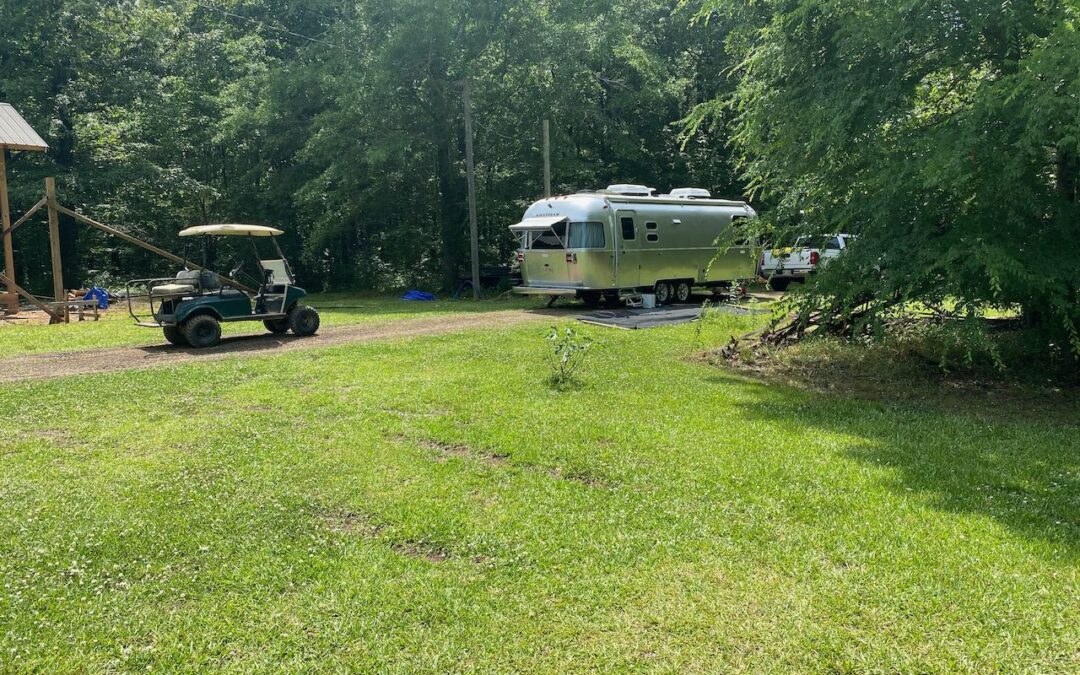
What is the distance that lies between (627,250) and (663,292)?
2.00 meters

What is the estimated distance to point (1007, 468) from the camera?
5566mm

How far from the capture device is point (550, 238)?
18.4m

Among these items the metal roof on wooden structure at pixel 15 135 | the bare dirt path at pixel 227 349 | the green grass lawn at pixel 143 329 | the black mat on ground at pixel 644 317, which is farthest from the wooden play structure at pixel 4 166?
the black mat on ground at pixel 644 317

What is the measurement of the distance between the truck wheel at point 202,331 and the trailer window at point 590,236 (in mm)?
8398

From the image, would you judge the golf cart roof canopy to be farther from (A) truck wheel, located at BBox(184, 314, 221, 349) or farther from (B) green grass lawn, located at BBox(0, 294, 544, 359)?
(B) green grass lawn, located at BBox(0, 294, 544, 359)

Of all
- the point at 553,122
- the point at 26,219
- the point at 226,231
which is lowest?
the point at 226,231

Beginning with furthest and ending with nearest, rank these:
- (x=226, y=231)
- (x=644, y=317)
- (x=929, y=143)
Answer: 1. (x=644, y=317)
2. (x=226, y=231)
3. (x=929, y=143)

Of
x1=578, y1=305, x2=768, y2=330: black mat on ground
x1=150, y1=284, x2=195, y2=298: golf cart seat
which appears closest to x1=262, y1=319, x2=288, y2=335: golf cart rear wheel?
x1=150, y1=284, x2=195, y2=298: golf cart seat

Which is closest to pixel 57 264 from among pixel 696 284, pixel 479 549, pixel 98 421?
pixel 98 421

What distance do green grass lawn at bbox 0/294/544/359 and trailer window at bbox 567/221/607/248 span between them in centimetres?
255

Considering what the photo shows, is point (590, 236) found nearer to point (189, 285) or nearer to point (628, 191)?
point (628, 191)

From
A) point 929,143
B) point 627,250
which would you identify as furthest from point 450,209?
point 929,143

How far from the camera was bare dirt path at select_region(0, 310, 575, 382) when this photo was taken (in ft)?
33.7

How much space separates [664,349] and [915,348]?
3.46 meters
